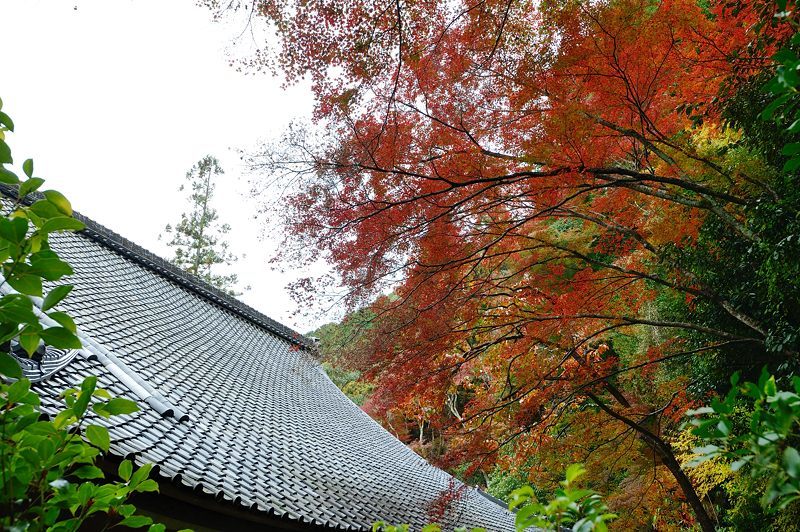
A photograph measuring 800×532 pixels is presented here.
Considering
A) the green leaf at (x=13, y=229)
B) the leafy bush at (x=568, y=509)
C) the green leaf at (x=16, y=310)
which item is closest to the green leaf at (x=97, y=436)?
the green leaf at (x=16, y=310)

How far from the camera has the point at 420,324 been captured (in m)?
6.26

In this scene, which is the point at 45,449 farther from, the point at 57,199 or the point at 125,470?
the point at 57,199

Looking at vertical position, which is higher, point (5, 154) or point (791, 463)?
point (5, 154)

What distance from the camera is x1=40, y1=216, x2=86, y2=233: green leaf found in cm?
109

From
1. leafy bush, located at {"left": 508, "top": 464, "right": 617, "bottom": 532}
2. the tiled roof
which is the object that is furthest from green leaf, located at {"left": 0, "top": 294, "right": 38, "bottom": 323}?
the tiled roof

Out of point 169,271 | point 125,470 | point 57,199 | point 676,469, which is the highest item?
point 169,271

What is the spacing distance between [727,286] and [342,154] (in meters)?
5.80

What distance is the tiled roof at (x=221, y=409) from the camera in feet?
13.4

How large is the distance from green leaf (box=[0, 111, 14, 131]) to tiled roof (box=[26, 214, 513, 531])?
239cm

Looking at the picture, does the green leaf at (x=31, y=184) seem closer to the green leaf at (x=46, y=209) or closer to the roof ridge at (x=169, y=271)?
the green leaf at (x=46, y=209)

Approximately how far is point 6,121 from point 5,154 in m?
0.11

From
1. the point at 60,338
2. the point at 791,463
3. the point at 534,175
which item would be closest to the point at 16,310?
the point at 60,338


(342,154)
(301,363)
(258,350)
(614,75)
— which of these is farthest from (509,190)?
(301,363)

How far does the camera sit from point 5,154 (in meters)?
1.12
